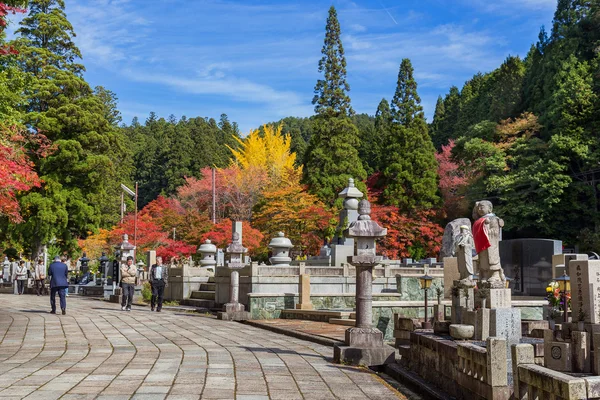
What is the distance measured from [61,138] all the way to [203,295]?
19.2 m

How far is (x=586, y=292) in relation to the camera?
7.55m

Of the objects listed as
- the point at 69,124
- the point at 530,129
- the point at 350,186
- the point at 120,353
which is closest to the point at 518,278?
the point at 350,186

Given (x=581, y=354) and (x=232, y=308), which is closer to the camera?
(x=581, y=354)

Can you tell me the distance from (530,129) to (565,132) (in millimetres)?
3147

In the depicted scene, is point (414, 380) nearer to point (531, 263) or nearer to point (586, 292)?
point (586, 292)

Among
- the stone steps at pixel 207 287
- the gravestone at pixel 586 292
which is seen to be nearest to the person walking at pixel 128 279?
the stone steps at pixel 207 287

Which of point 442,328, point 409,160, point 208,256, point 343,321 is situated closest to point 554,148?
point 409,160

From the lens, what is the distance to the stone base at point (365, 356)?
10.4 meters

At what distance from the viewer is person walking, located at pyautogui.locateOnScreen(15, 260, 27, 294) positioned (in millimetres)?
32188

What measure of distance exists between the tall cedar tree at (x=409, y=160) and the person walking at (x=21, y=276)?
2263cm

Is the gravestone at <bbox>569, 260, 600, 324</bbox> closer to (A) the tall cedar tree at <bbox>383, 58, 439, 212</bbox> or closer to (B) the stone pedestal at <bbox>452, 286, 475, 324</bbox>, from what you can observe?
(B) the stone pedestal at <bbox>452, 286, 475, 324</bbox>

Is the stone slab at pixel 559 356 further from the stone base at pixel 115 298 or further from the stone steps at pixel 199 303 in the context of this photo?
the stone base at pixel 115 298

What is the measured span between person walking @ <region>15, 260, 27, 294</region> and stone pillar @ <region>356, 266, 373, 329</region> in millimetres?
25955

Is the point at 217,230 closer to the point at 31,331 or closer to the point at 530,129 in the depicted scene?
the point at 530,129
